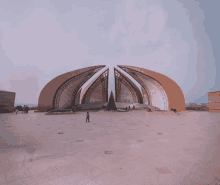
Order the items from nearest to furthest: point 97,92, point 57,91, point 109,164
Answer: point 109,164, point 57,91, point 97,92

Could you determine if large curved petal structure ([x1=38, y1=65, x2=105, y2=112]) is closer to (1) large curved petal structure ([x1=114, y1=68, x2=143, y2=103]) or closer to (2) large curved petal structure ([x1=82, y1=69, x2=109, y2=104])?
(2) large curved petal structure ([x1=82, y1=69, x2=109, y2=104])

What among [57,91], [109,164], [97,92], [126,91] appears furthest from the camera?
[126,91]

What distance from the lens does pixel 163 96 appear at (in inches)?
993

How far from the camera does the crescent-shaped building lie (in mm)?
23344

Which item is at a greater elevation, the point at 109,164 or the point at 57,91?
the point at 57,91

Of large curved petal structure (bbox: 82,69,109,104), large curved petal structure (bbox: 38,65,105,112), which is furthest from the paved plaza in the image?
large curved petal structure (bbox: 82,69,109,104)

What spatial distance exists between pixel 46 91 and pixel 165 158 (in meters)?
25.0

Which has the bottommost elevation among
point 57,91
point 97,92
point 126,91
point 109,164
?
point 109,164

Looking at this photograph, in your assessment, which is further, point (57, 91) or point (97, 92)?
point (97, 92)

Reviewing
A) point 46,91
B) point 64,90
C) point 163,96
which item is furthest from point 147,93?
→ point 46,91

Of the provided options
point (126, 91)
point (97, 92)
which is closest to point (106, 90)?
point (97, 92)

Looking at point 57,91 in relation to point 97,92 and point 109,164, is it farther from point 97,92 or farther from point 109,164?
point 109,164

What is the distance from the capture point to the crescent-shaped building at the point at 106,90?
23.3 meters

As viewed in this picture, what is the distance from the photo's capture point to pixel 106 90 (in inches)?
1452
